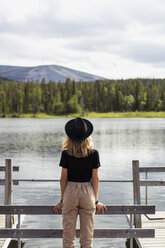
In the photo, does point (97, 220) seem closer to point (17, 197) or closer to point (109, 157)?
point (17, 197)

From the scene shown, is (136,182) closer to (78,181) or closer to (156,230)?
(156,230)

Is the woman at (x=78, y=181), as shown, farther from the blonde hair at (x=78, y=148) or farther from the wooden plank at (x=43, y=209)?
the wooden plank at (x=43, y=209)

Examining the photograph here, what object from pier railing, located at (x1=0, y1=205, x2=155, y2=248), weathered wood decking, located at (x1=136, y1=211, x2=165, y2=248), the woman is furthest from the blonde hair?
weathered wood decking, located at (x1=136, y1=211, x2=165, y2=248)

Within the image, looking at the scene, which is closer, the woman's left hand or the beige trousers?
the beige trousers

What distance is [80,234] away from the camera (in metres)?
6.08

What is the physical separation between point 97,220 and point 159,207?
3.31 metres

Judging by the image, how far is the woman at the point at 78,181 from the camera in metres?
5.89

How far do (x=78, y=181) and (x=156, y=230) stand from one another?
374 centimetres

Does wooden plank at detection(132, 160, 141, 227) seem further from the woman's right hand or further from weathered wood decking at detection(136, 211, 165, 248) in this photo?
the woman's right hand

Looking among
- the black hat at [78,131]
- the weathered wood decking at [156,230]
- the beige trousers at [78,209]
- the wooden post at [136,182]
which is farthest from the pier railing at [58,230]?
the wooden post at [136,182]

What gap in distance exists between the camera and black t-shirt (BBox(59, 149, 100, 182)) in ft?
19.4

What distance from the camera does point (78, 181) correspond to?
19.6 ft

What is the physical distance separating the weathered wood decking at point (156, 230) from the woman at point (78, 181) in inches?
98.4

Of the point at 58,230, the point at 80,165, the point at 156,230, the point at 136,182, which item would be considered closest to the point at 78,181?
the point at 80,165
